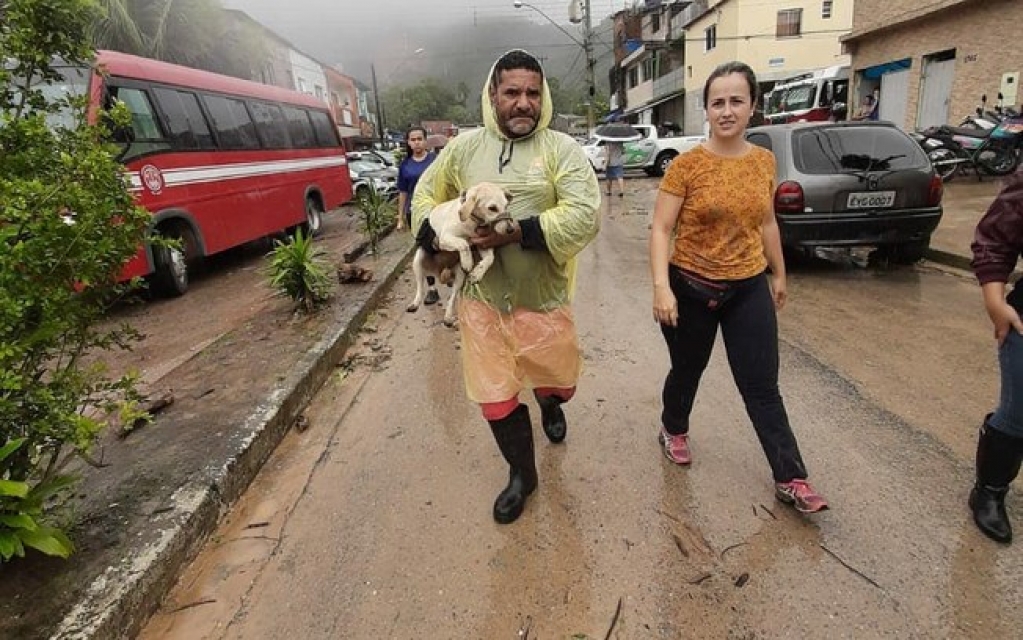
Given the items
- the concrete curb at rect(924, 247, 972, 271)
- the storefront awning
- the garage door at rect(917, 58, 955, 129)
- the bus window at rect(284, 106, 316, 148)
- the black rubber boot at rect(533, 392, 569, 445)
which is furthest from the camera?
the storefront awning

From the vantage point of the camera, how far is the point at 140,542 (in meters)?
2.32

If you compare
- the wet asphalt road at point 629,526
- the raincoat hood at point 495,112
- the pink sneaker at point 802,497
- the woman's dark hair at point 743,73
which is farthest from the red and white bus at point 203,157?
the pink sneaker at point 802,497

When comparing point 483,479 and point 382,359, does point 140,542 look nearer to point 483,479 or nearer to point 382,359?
point 483,479

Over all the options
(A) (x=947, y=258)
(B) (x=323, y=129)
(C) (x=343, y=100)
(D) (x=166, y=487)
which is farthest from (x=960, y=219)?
(C) (x=343, y=100)

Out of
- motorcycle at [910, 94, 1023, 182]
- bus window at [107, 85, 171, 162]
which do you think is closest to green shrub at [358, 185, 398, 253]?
bus window at [107, 85, 171, 162]

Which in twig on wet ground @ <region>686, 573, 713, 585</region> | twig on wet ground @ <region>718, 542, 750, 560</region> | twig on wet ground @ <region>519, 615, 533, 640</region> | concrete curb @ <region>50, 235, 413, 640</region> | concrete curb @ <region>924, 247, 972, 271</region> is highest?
concrete curb @ <region>50, 235, 413, 640</region>

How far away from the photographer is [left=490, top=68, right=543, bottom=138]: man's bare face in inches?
86.2

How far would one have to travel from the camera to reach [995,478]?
228 centimetres

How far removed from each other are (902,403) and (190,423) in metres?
3.98

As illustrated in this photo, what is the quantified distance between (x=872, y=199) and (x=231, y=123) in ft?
27.8

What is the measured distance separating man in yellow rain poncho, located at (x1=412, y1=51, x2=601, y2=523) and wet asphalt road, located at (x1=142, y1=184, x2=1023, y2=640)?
0.37m

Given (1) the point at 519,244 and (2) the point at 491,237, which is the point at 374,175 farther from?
(2) the point at 491,237

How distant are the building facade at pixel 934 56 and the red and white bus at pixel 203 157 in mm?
13588

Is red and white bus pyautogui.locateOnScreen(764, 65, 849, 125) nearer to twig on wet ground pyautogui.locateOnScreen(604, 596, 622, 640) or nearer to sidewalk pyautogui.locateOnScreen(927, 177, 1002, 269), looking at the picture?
sidewalk pyautogui.locateOnScreen(927, 177, 1002, 269)
